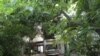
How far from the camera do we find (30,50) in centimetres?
1357

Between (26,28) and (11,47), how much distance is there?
44.0 inches

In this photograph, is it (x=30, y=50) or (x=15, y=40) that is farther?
(x=30, y=50)

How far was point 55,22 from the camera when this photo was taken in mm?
10188

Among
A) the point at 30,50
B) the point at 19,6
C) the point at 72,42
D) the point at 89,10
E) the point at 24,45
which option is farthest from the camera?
the point at 30,50

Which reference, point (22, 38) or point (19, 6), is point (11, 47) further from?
point (19, 6)

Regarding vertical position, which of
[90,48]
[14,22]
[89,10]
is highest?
[14,22]

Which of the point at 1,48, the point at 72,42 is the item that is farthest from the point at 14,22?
the point at 72,42

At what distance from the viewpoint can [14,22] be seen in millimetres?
10859

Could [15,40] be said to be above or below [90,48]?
above

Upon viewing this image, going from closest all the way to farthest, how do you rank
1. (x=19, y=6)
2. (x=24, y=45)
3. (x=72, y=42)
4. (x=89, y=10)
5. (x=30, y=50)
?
(x=89, y=10), (x=72, y=42), (x=19, y=6), (x=24, y=45), (x=30, y=50)

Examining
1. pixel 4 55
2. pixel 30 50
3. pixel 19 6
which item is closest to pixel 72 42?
pixel 19 6

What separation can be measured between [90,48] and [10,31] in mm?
3614

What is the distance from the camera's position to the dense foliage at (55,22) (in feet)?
22.5

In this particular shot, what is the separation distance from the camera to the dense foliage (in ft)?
22.5
